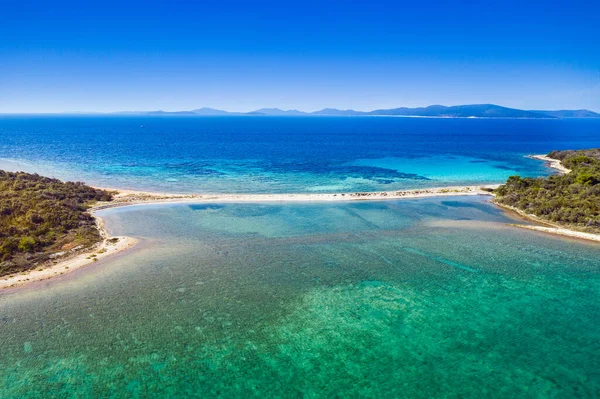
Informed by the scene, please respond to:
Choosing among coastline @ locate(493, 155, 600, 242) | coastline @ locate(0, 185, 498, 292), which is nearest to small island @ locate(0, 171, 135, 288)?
coastline @ locate(0, 185, 498, 292)

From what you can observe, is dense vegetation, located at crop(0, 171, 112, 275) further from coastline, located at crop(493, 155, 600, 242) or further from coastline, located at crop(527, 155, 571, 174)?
coastline, located at crop(527, 155, 571, 174)

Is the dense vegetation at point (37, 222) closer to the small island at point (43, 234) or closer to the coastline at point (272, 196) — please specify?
the small island at point (43, 234)

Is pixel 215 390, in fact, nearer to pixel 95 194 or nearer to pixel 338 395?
pixel 338 395

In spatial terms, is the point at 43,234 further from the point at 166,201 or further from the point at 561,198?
the point at 561,198

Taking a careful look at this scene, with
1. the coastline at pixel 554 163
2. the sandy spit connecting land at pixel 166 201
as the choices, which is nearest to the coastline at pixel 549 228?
the sandy spit connecting land at pixel 166 201

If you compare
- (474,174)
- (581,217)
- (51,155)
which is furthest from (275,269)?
(51,155)

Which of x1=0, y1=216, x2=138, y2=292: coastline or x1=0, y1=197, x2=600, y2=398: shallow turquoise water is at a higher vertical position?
x1=0, y1=216, x2=138, y2=292: coastline
